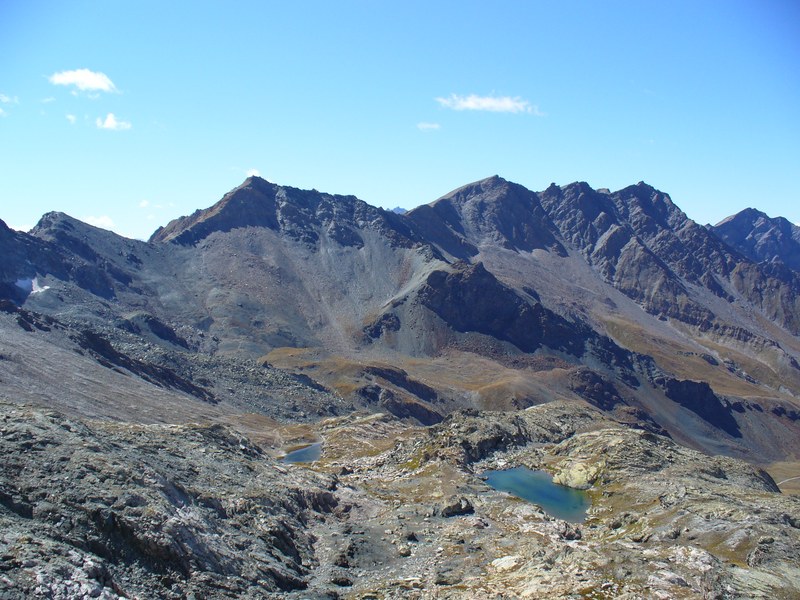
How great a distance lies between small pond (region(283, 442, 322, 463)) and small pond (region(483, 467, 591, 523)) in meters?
46.9

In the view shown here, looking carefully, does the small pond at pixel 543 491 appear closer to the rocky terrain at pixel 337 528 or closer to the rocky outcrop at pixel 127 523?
the rocky terrain at pixel 337 528

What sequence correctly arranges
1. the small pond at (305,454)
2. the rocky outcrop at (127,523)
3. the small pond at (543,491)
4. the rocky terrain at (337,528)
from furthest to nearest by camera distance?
the small pond at (305,454) → the small pond at (543,491) → the rocky terrain at (337,528) → the rocky outcrop at (127,523)

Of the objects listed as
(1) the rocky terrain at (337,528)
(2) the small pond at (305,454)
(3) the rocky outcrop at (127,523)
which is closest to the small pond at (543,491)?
(1) the rocky terrain at (337,528)

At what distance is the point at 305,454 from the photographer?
166 metres

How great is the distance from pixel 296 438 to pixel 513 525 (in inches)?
4256

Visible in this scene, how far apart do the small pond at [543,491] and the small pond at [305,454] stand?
4689cm

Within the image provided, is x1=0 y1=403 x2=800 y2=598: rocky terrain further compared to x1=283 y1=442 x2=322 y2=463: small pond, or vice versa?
x1=283 y1=442 x2=322 y2=463: small pond

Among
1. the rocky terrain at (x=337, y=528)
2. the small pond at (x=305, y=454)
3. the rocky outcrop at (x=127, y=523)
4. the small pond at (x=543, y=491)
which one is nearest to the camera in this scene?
the rocky outcrop at (x=127, y=523)

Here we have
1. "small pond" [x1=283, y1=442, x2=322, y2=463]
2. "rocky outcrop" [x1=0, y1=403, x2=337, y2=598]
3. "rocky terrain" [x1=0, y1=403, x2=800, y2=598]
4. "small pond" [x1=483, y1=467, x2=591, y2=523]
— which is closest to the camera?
"rocky outcrop" [x1=0, y1=403, x2=337, y2=598]

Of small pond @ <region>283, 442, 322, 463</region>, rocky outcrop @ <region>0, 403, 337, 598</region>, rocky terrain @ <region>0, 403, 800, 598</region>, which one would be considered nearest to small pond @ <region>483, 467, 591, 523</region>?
rocky terrain @ <region>0, 403, 800, 598</region>

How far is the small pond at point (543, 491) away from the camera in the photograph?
110188 millimetres

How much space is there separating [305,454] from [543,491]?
64697 mm

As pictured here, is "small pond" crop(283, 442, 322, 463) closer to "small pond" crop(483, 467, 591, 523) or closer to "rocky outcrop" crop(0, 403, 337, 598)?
"small pond" crop(483, 467, 591, 523)

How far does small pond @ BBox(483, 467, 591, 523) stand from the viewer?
362 feet
